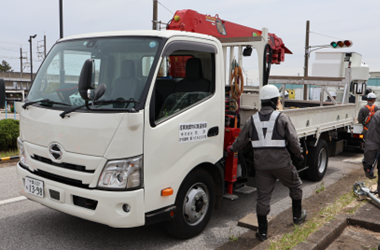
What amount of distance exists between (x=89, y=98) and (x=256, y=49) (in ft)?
8.68

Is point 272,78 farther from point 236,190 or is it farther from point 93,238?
point 93,238

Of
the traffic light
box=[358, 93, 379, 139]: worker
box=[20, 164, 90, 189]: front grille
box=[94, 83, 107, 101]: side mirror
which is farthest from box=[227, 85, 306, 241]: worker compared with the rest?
the traffic light

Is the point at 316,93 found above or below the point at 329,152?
above

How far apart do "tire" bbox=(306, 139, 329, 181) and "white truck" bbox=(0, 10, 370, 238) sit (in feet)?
9.13

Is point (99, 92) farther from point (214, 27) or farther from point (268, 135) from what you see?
point (214, 27)

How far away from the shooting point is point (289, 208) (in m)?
5.16

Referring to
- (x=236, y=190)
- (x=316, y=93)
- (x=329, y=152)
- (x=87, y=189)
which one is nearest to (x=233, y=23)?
(x=236, y=190)

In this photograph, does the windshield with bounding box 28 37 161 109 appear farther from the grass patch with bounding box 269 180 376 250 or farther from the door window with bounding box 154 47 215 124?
the grass patch with bounding box 269 180 376 250

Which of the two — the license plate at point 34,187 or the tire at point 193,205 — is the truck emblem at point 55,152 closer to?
the license plate at point 34,187

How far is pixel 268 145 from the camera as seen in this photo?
383 cm

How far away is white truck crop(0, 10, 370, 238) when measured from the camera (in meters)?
3.10

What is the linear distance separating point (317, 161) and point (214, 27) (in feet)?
10.3

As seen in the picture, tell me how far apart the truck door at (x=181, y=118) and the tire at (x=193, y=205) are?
15cm

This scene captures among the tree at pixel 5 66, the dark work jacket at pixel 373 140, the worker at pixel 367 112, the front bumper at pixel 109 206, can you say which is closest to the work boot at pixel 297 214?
the dark work jacket at pixel 373 140
